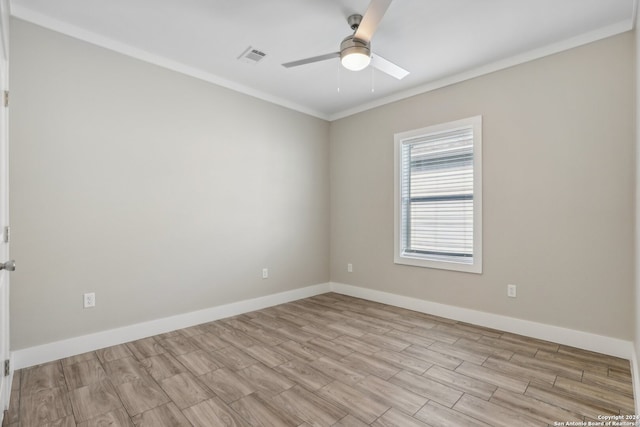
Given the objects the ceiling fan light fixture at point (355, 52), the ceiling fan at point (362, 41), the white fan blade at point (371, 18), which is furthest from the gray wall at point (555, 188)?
the white fan blade at point (371, 18)

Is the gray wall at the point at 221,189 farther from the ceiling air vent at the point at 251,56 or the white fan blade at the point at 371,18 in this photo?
the white fan blade at the point at 371,18

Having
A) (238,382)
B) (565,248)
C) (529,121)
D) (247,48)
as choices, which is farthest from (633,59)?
(238,382)

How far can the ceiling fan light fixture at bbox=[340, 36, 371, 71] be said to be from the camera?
7.45 feet

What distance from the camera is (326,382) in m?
2.22

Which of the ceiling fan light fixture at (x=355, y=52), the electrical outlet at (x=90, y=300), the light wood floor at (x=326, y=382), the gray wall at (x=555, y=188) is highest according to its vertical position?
the ceiling fan light fixture at (x=355, y=52)

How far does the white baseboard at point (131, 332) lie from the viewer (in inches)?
95.7

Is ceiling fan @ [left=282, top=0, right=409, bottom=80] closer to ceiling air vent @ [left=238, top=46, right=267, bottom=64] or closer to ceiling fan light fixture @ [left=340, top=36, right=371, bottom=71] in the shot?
ceiling fan light fixture @ [left=340, top=36, right=371, bottom=71]

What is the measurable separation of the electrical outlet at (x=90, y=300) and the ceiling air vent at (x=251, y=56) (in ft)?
8.16

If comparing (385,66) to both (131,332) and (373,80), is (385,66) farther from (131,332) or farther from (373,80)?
(131,332)

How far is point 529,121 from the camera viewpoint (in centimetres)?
301

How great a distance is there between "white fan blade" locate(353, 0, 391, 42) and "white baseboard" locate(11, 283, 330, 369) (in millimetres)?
2968

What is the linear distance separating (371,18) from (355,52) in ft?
0.88

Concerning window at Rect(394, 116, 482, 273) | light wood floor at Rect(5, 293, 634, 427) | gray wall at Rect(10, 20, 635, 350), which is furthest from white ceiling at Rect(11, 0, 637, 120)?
light wood floor at Rect(5, 293, 634, 427)

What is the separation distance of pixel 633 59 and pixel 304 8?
2569 mm
